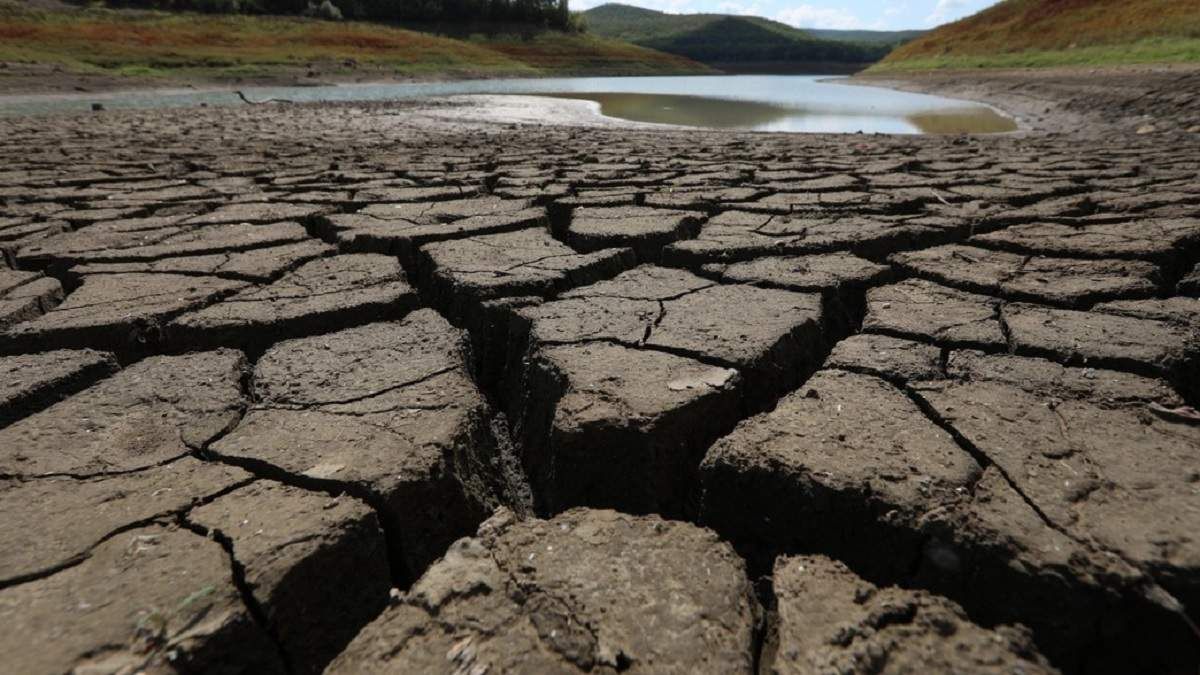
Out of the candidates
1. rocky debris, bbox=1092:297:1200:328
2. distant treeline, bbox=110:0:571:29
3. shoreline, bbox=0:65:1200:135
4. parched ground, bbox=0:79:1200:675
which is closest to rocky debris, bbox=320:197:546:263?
parched ground, bbox=0:79:1200:675

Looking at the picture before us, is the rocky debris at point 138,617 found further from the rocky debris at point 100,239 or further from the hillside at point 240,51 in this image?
the hillside at point 240,51

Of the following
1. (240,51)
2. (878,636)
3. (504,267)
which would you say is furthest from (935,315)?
(240,51)

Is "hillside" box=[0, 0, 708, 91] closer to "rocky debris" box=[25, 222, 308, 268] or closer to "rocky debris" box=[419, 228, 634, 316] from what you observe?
"rocky debris" box=[25, 222, 308, 268]

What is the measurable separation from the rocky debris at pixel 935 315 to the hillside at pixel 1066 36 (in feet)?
39.3

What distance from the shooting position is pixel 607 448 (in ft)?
3.49

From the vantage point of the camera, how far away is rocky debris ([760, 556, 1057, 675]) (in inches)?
26.8

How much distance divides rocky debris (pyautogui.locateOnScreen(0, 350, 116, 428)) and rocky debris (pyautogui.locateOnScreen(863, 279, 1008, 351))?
1.56 meters

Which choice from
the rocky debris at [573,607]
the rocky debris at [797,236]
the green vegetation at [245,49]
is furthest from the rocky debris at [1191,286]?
the green vegetation at [245,49]

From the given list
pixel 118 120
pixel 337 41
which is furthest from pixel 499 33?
pixel 118 120

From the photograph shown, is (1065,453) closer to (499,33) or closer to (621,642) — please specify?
(621,642)

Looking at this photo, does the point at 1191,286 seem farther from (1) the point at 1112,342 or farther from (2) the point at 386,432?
(2) the point at 386,432

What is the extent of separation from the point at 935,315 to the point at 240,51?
1044 inches

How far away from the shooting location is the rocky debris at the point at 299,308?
1.52m

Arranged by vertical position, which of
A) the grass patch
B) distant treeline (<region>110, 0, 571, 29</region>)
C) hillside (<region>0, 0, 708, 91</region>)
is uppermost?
distant treeline (<region>110, 0, 571, 29</region>)
